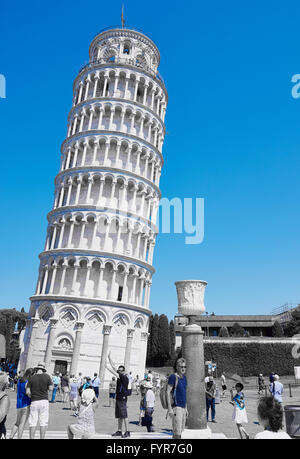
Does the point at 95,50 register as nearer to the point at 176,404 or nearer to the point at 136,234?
the point at 136,234

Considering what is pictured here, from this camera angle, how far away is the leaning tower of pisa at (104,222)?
34.5m

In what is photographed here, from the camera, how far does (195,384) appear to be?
32.9 feet

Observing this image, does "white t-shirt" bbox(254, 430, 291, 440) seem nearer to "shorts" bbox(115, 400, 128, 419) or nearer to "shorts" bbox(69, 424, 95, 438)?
"shorts" bbox(69, 424, 95, 438)

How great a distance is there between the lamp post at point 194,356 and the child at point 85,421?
2.71 meters

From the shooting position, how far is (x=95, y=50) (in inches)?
1912

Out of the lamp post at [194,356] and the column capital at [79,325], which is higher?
the column capital at [79,325]

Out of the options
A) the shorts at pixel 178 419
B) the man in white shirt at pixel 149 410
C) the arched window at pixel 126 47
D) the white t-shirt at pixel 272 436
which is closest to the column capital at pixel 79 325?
the man in white shirt at pixel 149 410

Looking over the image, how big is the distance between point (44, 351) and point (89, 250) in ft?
36.4

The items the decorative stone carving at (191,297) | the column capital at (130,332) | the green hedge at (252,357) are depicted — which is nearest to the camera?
the decorative stone carving at (191,297)

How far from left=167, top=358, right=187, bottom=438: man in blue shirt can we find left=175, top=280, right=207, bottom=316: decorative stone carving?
328 cm

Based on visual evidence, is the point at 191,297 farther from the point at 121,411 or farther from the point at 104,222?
the point at 104,222

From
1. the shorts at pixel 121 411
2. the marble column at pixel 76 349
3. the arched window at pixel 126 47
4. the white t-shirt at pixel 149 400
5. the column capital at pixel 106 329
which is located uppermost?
the arched window at pixel 126 47

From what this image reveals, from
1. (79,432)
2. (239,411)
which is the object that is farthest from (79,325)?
(79,432)

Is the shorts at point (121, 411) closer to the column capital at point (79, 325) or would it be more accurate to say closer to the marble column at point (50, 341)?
the column capital at point (79, 325)
